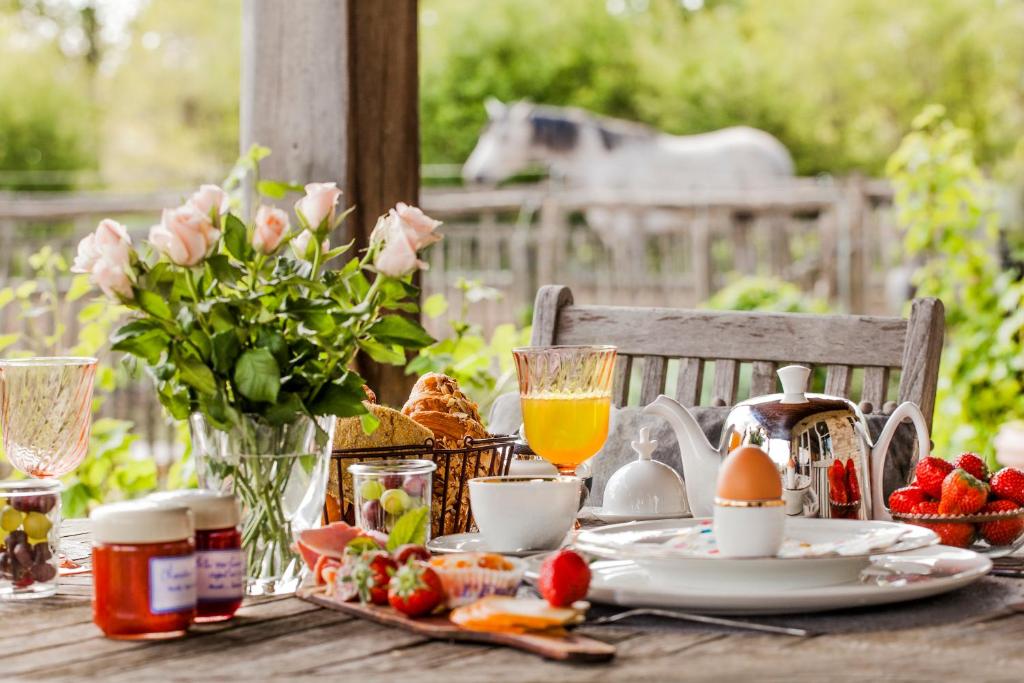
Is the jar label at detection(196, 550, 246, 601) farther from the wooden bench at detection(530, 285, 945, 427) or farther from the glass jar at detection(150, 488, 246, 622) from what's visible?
the wooden bench at detection(530, 285, 945, 427)

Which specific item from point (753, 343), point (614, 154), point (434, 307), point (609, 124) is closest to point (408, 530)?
point (753, 343)

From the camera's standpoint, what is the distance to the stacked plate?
1091 millimetres

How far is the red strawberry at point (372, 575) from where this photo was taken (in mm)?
1128

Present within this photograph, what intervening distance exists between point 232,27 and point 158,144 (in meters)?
1.83

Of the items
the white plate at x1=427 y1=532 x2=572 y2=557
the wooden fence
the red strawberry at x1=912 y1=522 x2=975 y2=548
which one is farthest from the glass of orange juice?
the wooden fence

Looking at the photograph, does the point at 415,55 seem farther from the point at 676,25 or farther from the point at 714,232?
the point at 676,25

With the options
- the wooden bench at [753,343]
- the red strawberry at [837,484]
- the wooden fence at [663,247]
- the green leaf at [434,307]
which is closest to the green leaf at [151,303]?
the red strawberry at [837,484]

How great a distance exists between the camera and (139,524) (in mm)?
1053

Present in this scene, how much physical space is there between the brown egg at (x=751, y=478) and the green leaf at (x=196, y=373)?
436 millimetres

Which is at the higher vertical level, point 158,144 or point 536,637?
point 158,144

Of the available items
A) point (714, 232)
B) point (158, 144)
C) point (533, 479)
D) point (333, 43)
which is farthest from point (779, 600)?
point (158, 144)

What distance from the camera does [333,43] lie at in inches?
87.7

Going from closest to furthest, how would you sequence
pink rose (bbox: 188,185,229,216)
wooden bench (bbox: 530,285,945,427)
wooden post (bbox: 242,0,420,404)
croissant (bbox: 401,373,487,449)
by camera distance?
pink rose (bbox: 188,185,229,216) < croissant (bbox: 401,373,487,449) < wooden bench (bbox: 530,285,945,427) < wooden post (bbox: 242,0,420,404)

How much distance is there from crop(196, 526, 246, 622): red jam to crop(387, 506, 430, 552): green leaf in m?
0.14
